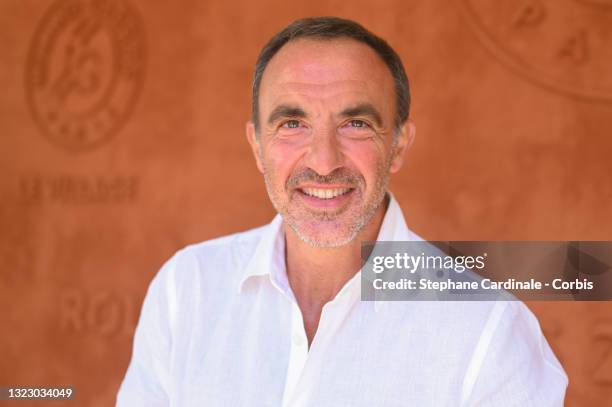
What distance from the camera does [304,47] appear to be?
1.48 meters

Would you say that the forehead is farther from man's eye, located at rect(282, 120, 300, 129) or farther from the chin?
the chin

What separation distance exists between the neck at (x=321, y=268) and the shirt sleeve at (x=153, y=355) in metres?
0.28

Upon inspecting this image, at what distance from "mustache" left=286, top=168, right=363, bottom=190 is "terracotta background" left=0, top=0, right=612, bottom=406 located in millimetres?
971

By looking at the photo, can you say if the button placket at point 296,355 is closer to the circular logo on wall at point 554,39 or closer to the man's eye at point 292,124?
the man's eye at point 292,124

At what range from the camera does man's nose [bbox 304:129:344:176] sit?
4.57 feet

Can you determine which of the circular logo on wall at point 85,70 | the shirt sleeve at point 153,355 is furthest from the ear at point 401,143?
the circular logo on wall at point 85,70

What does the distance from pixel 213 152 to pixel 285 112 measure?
47.1 inches

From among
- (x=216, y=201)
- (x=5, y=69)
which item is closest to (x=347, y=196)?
(x=216, y=201)

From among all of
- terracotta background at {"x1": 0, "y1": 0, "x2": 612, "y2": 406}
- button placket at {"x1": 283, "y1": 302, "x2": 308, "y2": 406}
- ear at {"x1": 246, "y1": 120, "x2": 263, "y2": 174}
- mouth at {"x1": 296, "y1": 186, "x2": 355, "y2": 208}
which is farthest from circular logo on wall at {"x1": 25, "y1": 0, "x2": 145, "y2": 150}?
button placket at {"x1": 283, "y1": 302, "x2": 308, "y2": 406}

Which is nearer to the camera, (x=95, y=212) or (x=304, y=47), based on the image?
(x=304, y=47)

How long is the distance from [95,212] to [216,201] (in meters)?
0.52

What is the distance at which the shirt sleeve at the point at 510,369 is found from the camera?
1238 mm

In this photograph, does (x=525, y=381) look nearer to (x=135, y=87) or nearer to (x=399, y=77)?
(x=399, y=77)

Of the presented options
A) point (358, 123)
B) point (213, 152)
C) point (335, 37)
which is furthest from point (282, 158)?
point (213, 152)
